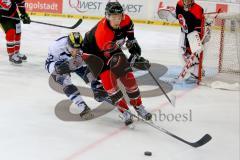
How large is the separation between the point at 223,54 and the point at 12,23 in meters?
2.34

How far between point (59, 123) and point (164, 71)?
2058mm

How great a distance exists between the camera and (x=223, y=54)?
5.04m

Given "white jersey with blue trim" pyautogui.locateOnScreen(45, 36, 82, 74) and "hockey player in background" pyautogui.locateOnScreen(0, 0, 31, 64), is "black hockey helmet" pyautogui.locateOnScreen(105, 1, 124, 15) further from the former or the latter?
"hockey player in background" pyautogui.locateOnScreen(0, 0, 31, 64)

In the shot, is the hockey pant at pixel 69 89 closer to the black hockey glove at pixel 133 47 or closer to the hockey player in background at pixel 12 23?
the black hockey glove at pixel 133 47

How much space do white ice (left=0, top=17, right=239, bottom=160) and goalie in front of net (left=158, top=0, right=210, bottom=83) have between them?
250mm

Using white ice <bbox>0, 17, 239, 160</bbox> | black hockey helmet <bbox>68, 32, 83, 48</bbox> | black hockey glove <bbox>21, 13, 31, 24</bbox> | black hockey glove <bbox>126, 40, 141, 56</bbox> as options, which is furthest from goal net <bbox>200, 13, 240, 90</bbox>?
black hockey glove <bbox>21, 13, 31, 24</bbox>

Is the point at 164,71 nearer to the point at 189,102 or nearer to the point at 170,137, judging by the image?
the point at 189,102

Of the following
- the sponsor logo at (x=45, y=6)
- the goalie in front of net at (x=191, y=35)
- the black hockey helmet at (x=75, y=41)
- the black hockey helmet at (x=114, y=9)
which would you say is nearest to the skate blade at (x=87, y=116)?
the black hockey helmet at (x=75, y=41)

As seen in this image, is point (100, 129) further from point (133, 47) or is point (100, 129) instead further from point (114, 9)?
point (114, 9)

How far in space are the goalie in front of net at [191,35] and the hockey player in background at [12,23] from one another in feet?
5.59

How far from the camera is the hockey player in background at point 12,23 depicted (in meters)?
5.00

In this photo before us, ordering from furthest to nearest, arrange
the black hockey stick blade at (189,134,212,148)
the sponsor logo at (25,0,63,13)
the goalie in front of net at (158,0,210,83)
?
the sponsor logo at (25,0,63,13) < the goalie in front of net at (158,0,210,83) < the black hockey stick blade at (189,134,212,148)

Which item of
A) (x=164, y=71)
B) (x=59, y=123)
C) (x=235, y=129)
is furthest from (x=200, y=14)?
(x=59, y=123)

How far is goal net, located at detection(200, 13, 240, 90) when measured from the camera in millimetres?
4684
